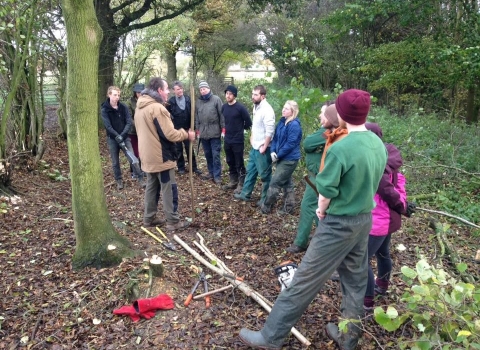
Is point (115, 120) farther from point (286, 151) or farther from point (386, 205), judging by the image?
point (386, 205)

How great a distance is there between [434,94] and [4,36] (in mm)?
13444

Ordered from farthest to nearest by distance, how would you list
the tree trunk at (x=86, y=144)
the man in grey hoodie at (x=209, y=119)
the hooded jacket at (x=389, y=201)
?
the man in grey hoodie at (x=209, y=119) < the tree trunk at (x=86, y=144) < the hooded jacket at (x=389, y=201)

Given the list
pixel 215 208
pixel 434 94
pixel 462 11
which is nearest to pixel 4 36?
pixel 215 208

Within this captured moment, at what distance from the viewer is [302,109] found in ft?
21.1

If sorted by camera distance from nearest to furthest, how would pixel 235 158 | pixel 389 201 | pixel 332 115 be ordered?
pixel 389 201
pixel 332 115
pixel 235 158

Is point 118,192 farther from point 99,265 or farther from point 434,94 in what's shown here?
point 434,94

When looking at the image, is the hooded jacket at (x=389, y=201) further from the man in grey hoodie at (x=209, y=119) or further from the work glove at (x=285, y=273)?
the man in grey hoodie at (x=209, y=119)

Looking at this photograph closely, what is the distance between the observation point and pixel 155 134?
16.5 feet

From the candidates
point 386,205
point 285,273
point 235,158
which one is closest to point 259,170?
point 235,158

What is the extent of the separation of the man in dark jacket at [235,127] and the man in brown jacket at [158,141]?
211cm

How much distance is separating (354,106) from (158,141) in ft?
9.84

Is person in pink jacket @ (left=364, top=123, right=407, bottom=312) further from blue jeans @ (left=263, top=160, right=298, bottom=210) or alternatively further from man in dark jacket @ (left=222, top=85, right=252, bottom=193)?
man in dark jacket @ (left=222, top=85, right=252, bottom=193)

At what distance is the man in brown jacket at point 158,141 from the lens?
4.93m

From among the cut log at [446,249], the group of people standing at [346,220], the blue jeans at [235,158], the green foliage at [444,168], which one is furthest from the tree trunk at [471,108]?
the group of people standing at [346,220]
